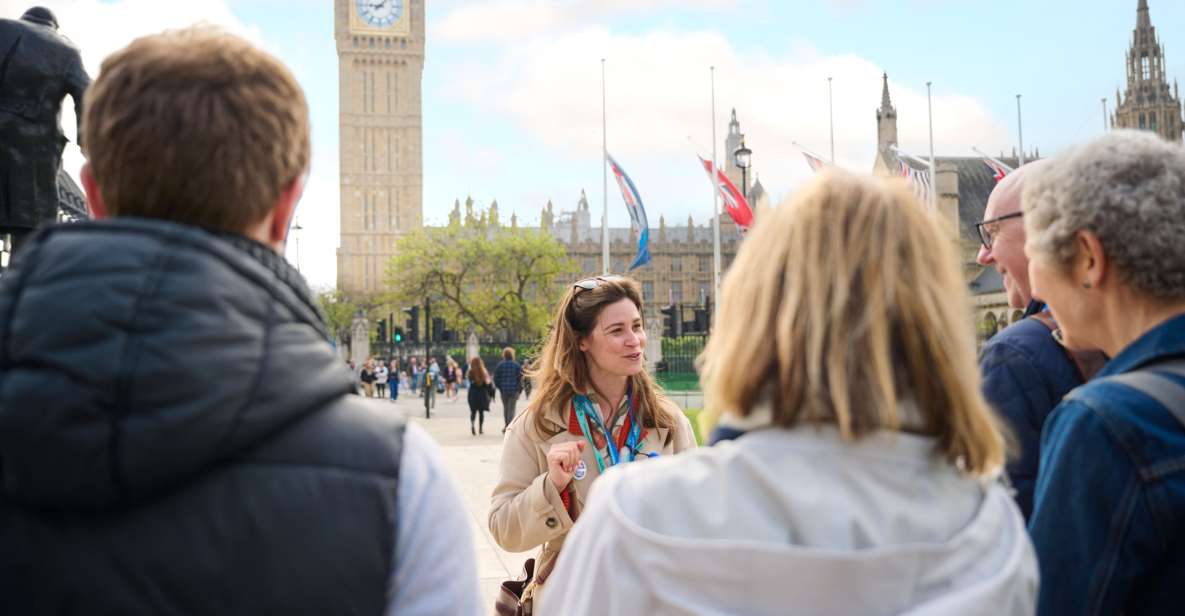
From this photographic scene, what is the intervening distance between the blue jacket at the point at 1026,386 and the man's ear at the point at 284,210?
65.3 inches

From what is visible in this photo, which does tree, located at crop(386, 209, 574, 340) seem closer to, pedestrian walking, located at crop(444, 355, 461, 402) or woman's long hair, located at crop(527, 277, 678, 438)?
pedestrian walking, located at crop(444, 355, 461, 402)

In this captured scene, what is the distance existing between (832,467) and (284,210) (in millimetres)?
830

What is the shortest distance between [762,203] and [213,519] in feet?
3.07

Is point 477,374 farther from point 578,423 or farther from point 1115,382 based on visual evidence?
point 1115,382

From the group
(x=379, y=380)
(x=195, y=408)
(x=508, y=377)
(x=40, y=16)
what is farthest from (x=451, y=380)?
(x=195, y=408)

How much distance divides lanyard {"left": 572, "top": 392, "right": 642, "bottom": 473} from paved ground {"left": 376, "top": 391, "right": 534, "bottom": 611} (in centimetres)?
44

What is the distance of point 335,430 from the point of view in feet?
4.15

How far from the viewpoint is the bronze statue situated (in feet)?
12.0

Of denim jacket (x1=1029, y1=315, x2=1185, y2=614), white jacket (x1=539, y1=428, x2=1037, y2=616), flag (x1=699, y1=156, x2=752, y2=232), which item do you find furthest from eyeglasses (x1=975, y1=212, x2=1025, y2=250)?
flag (x1=699, y1=156, x2=752, y2=232)

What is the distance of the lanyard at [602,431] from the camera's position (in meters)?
3.17

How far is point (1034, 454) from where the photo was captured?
90.3 inches

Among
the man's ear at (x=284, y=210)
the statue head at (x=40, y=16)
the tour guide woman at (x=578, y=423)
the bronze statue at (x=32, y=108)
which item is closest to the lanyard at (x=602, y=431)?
the tour guide woman at (x=578, y=423)

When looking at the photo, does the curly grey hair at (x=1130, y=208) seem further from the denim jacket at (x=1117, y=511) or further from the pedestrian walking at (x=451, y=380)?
the pedestrian walking at (x=451, y=380)

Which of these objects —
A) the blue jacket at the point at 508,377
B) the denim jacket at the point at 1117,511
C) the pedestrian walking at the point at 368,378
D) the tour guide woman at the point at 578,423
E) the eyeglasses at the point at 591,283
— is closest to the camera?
the denim jacket at the point at 1117,511
